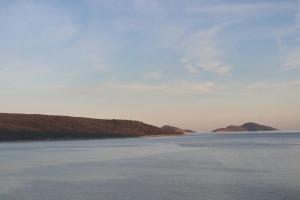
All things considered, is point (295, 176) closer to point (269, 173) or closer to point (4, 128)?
point (269, 173)

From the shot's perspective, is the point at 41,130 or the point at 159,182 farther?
the point at 41,130

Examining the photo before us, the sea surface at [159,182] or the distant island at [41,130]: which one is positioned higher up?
the distant island at [41,130]

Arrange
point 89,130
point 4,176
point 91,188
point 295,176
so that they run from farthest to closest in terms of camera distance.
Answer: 1. point 89,130
2. point 4,176
3. point 295,176
4. point 91,188

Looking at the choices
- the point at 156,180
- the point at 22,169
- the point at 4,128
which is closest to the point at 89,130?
the point at 4,128

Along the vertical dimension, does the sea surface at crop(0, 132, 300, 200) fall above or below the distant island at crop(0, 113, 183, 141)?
below

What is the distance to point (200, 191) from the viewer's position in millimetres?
28406

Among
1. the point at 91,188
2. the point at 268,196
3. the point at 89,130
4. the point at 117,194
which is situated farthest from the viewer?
the point at 89,130

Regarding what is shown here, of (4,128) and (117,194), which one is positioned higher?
(4,128)

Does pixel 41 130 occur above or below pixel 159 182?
above

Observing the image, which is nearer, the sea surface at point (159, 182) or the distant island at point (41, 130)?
the sea surface at point (159, 182)

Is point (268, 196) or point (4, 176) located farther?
point (4, 176)

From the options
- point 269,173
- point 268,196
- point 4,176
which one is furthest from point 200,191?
point 4,176

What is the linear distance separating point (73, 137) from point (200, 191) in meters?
159

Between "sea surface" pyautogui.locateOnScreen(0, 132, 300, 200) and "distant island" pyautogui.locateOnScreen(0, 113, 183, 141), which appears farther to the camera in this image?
"distant island" pyautogui.locateOnScreen(0, 113, 183, 141)
